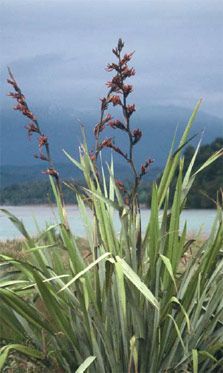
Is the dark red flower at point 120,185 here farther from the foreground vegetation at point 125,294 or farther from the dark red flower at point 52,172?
the dark red flower at point 52,172

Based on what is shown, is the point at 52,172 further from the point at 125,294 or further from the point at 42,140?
the point at 125,294

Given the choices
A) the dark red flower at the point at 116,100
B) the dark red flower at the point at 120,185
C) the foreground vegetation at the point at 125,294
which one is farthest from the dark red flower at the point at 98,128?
the dark red flower at the point at 120,185

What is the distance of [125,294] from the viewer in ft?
16.8

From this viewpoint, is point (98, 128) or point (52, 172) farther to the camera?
point (98, 128)

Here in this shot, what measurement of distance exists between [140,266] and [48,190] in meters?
0.96

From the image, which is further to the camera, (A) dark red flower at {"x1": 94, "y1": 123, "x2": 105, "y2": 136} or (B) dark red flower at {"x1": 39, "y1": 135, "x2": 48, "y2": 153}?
(A) dark red flower at {"x1": 94, "y1": 123, "x2": 105, "y2": 136}

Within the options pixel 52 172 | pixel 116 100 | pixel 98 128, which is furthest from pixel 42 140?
pixel 116 100

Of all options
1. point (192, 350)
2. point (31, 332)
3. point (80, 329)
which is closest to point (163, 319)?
point (192, 350)

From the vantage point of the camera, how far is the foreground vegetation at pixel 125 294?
17.0ft

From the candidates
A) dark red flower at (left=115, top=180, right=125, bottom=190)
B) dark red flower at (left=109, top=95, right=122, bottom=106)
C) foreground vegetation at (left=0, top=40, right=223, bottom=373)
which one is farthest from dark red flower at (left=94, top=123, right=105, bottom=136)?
dark red flower at (left=115, top=180, right=125, bottom=190)

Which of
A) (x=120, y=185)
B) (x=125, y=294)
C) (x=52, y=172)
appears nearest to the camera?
(x=125, y=294)

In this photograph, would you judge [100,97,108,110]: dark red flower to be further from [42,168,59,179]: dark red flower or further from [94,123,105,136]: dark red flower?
[42,168,59,179]: dark red flower

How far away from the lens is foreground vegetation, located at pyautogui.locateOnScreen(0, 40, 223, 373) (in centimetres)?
518

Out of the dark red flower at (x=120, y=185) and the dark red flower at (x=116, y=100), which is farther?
the dark red flower at (x=120, y=185)
